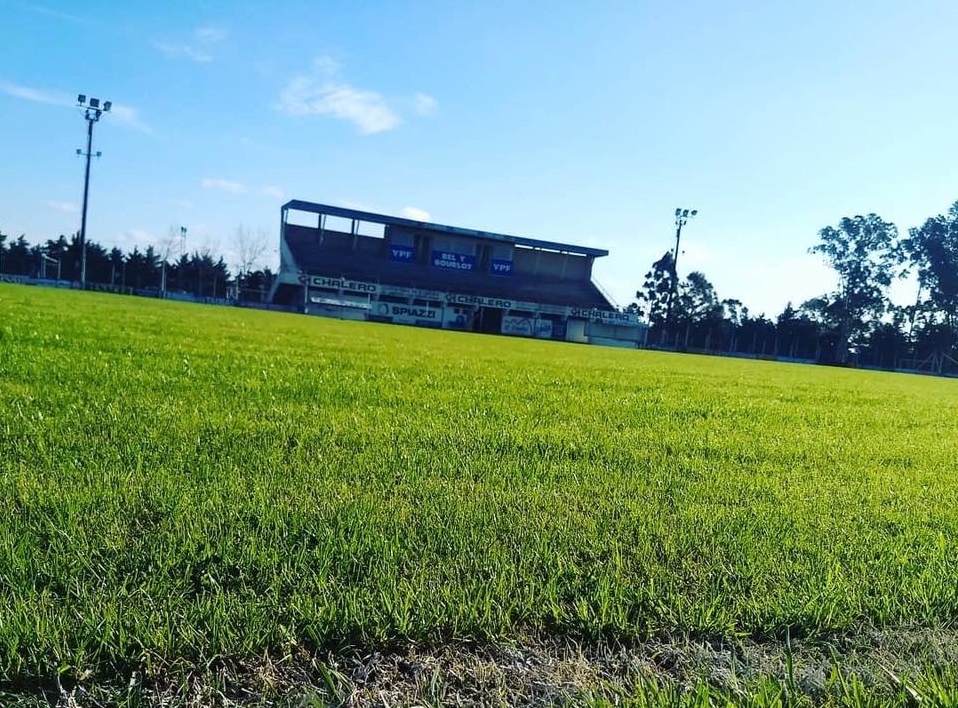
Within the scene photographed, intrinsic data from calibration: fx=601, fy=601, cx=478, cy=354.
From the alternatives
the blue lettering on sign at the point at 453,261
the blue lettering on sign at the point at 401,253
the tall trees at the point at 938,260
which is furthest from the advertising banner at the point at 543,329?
the tall trees at the point at 938,260

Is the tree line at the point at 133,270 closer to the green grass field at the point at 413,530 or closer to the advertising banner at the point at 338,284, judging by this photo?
the advertising banner at the point at 338,284

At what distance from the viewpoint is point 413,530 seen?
83.0 inches

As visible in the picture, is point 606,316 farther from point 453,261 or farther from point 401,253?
point 401,253

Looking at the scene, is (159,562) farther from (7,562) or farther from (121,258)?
(121,258)

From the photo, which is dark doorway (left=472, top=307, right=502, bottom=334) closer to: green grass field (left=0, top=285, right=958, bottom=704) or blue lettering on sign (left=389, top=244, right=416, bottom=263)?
blue lettering on sign (left=389, top=244, right=416, bottom=263)

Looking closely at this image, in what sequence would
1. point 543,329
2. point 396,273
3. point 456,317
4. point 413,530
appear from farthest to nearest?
point 396,273 < point 543,329 < point 456,317 < point 413,530

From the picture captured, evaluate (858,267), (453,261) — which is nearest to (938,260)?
(858,267)

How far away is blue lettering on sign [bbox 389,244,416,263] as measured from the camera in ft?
197

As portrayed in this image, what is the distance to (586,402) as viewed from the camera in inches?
226

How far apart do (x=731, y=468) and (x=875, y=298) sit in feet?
234

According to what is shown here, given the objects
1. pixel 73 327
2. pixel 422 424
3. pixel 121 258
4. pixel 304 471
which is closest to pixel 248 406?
pixel 422 424

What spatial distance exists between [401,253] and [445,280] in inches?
204

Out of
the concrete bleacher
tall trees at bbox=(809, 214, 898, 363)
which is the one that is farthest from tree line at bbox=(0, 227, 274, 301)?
tall trees at bbox=(809, 214, 898, 363)

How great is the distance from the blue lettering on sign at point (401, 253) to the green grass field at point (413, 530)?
56730 mm
